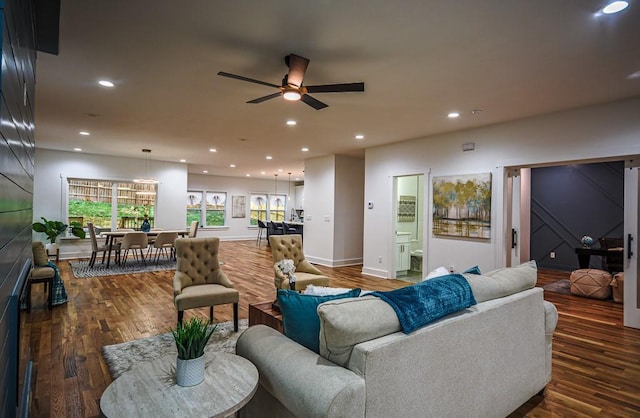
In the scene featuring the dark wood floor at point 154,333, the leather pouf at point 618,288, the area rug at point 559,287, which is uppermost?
the leather pouf at point 618,288

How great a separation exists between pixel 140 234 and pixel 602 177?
31.8ft

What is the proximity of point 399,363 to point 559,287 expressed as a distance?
5961mm

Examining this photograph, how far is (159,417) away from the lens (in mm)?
1186

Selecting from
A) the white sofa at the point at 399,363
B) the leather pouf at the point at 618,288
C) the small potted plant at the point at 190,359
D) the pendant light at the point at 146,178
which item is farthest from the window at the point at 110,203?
the leather pouf at the point at 618,288

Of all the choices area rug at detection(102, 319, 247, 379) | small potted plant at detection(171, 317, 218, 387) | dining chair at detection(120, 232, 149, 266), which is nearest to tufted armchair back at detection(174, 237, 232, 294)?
area rug at detection(102, 319, 247, 379)

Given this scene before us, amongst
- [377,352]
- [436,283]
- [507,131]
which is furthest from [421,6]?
[507,131]

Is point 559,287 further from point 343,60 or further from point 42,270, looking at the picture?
point 42,270

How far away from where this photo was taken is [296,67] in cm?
297

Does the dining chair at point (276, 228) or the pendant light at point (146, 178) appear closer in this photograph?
the pendant light at point (146, 178)

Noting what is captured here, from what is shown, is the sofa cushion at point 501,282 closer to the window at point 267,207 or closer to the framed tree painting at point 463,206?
the framed tree painting at point 463,206

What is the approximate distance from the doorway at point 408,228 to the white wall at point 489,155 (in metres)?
0.22

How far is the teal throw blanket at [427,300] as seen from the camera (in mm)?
1567

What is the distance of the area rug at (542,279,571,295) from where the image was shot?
5684 mm

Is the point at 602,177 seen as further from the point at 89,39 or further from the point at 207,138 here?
the point at 89,39
